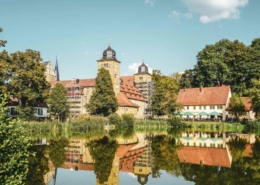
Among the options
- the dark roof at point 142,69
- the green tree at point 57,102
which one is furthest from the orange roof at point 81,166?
the dark roof at point 142,69

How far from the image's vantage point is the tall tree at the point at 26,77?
1449 inches

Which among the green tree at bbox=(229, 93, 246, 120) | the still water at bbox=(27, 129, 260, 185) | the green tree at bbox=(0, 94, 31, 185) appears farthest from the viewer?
the green tree at bbox=(229, 93, 246, 120)

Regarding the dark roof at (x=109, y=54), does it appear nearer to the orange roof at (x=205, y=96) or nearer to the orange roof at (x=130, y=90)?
the orange roof at (x=130, y=90)

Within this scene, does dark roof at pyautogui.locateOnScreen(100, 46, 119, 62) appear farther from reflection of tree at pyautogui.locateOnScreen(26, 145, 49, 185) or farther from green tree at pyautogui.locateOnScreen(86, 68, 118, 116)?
reflection of tree at pyautogui.locateOnScreen(26, 145, 49, 185)

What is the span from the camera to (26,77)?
3703cm

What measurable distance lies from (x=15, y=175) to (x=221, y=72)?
190ft

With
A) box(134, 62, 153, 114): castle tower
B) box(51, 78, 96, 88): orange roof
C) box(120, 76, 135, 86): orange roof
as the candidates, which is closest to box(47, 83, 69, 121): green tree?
box(51, 78, 96, 88): orange roof

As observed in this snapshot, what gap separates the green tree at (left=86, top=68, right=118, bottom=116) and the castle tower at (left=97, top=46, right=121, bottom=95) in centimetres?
763

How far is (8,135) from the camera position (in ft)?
22.4

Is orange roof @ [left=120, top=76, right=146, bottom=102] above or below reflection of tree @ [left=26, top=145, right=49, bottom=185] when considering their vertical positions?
above

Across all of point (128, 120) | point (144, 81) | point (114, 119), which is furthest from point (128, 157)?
point (144, 81)

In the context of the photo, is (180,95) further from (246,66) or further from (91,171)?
(91,171)

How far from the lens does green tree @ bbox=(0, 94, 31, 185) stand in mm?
6578

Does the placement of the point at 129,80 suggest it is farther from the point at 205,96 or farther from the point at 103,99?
the point at 103,99
